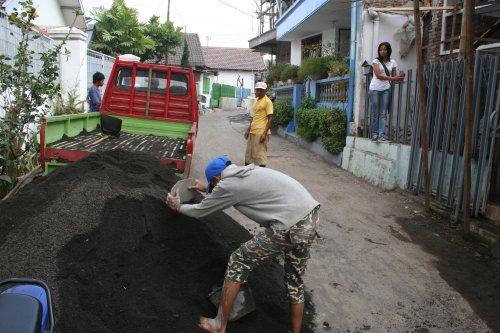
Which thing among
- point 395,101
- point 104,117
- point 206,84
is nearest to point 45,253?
point 104,117

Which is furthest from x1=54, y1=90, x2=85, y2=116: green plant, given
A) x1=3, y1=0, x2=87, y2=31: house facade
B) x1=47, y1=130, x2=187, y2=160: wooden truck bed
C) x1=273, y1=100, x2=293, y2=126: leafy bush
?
x1=273, y1=100, x2=293, y2=126: leafy bush

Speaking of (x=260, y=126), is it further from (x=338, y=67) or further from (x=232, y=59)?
(x=232, y=59)

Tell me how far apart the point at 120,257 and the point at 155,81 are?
537 cm

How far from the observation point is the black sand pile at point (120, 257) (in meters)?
2.97

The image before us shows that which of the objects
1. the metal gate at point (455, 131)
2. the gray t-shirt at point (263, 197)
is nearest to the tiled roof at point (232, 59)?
the metal gate at point (455, 131)

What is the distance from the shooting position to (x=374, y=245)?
5477 mm

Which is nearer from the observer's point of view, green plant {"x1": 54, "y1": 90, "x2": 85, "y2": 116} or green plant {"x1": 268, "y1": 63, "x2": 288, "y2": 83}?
green plant {"x1": 54, "y1": 90, "x2": 85, "y2": 116}

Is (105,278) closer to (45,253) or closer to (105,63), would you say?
(45,253)

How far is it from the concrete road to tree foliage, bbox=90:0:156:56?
16.8 meters

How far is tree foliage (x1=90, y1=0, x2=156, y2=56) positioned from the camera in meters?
21.4

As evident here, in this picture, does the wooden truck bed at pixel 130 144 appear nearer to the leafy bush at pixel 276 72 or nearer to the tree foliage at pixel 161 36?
the leafy bush at pixel 276 72

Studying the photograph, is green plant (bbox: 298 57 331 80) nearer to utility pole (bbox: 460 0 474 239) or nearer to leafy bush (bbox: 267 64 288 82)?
leafy bush (bbox: 267 64 288 82)

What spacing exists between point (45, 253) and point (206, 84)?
3482 centimetres

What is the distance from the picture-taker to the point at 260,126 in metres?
7.70
